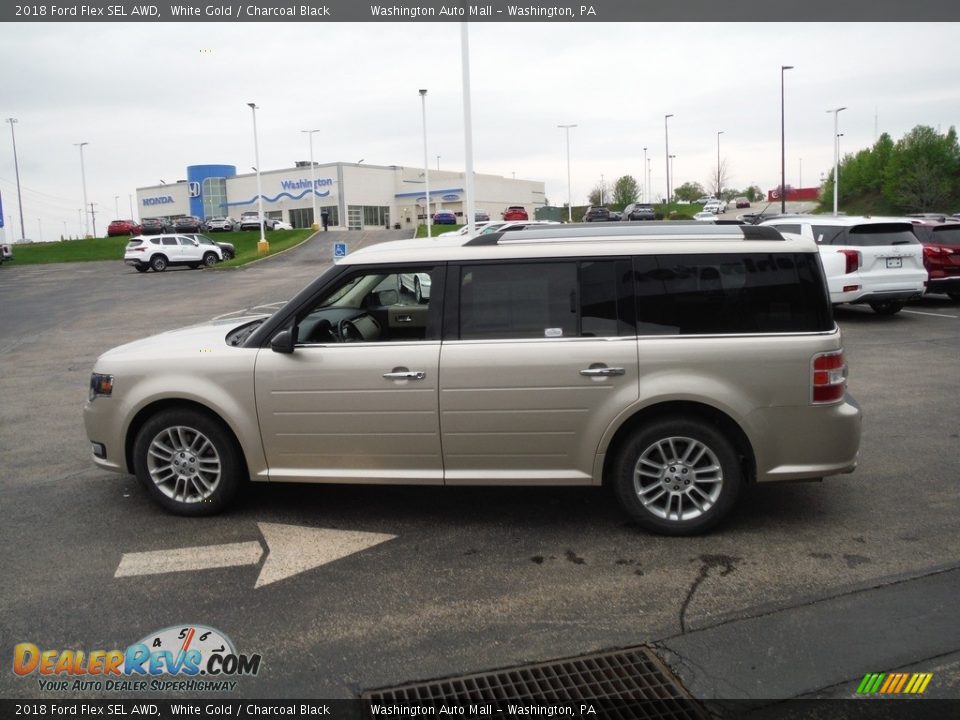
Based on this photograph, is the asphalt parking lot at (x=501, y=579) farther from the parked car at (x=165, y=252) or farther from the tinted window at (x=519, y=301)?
the parked car at (x=165, y=252)

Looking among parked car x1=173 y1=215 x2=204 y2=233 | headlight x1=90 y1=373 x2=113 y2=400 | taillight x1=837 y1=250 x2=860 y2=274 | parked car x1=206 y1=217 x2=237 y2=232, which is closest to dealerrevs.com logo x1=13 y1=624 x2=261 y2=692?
headlight x1=90 y1=373 x2=113 y2=400

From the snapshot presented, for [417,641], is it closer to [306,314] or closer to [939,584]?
[306,314]

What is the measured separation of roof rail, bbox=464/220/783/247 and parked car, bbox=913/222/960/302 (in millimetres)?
13055

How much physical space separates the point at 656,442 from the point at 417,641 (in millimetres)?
1910

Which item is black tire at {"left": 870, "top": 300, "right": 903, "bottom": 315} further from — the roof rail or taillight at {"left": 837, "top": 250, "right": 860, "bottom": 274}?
the roof rail

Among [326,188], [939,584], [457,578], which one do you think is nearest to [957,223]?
[939,584]

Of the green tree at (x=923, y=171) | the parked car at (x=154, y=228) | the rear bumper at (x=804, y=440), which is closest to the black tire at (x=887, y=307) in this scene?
the rear bumper at (x=804, y=440)

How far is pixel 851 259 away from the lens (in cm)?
1434

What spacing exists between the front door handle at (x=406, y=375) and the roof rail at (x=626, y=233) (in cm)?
87

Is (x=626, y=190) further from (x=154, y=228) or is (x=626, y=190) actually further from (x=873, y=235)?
(x=873, y=235)

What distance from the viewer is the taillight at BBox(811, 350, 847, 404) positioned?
16.2 ft

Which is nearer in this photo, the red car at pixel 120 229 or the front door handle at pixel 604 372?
the front door handle at pixel 604 372

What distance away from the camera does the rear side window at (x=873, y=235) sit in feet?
47.3

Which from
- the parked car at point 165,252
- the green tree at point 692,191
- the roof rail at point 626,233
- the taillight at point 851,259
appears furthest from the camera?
the green tree at point 692,191
